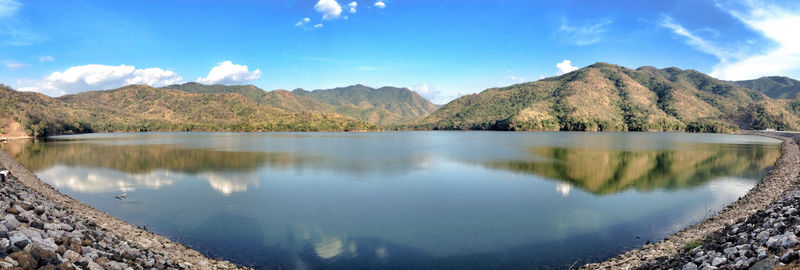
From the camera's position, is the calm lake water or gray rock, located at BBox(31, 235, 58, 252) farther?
the calm lake water

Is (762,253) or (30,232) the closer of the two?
(762,253)

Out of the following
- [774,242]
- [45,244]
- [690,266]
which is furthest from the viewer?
[690,266]

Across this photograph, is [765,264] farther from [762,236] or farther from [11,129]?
[11,129]

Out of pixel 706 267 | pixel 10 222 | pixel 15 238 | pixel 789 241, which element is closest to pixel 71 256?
pixel 15 238

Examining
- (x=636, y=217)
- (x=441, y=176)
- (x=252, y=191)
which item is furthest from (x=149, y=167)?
(x=636, y=217)

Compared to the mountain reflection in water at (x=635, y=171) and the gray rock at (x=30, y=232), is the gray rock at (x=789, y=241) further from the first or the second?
the mountain reflection in water at (x=635, y=171)

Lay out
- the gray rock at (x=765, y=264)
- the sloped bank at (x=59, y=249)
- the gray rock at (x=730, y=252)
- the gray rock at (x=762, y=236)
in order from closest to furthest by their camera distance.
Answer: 1. the sloped bank at (x=59, y=249)
2. the gray rock at (x=765, y=264)
3. the gray rock at (x=730, y=252)
4. the gray rock at (x=762, y=236)

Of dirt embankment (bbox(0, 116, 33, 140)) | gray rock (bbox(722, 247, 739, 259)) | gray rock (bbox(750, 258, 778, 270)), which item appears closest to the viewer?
gray rock (bbox(750, 258, 778, 270))

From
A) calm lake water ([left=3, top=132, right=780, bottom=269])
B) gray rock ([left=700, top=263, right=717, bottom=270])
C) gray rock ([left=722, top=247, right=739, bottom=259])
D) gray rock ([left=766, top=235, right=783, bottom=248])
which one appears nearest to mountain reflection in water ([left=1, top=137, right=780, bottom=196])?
calm lake water ([left=3, top=132, right=780, bottom=269])

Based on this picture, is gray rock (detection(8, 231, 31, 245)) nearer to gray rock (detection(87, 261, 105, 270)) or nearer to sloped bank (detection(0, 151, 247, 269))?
sloped bank (detection(0, 151, 247, 269))

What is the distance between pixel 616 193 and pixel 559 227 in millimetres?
11678

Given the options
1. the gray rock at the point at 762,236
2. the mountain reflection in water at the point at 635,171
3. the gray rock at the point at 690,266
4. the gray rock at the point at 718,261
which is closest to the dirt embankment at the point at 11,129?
the mountain reflection in water at the point at 635,171

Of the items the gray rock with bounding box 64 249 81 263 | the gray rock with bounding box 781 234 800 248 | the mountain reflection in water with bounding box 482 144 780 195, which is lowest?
the mountain reflection in water with bounding box 482 144 780 195

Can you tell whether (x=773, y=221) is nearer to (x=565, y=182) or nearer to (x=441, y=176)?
(x=565, y=182)
